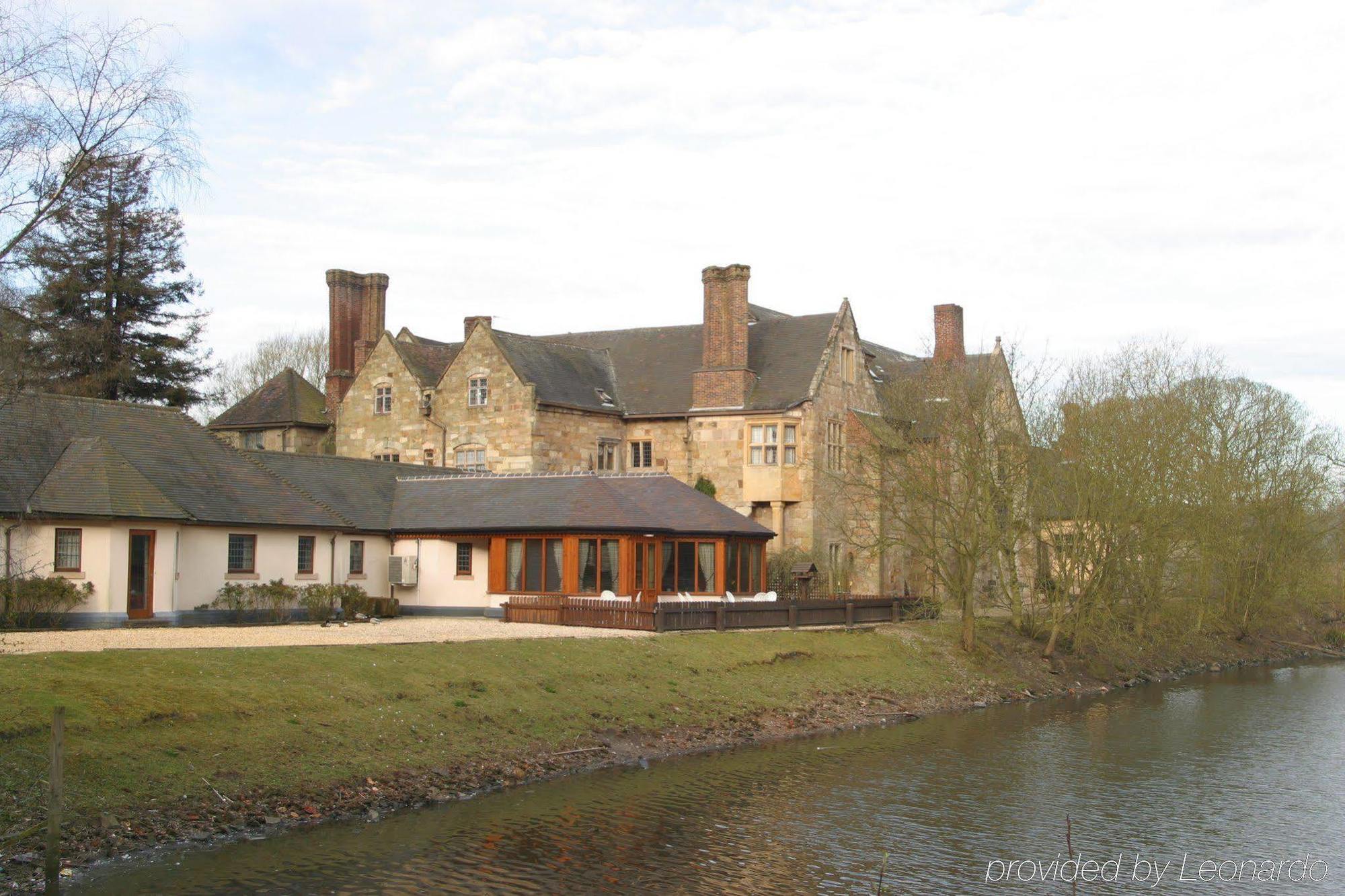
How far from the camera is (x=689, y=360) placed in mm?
54250

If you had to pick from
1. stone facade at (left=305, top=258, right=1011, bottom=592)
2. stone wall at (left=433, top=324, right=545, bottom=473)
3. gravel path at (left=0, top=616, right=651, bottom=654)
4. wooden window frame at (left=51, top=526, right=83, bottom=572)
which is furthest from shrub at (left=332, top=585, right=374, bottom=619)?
stone wall at (left=433, top=324, right=545, bottom=473)

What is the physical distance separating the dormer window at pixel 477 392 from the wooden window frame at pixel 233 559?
51.4 ft

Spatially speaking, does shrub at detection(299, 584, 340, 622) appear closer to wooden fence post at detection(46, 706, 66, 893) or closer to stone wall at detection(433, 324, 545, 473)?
stone wall at detection(433, 324, 545, 473)

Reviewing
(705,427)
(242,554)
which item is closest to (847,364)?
(705,427)

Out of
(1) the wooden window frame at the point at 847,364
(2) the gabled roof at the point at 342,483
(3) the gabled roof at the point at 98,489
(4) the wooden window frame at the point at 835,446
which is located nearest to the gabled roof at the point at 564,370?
(2) the gabled roof at the point at 342,483

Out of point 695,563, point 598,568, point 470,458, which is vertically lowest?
point 598,568

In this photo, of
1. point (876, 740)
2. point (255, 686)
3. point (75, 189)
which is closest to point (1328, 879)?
point (876, 740)

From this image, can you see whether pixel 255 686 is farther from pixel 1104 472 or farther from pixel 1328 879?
pixel 1104 472

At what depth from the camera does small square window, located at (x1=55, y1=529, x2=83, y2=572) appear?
102 ft

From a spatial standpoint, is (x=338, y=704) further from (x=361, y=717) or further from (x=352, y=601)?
(x=352, y=601)

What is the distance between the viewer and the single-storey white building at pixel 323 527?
31.3 meters

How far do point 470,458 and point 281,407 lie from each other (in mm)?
12046

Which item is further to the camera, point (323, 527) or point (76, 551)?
point (323, 527)

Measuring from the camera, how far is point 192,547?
3406 cm
